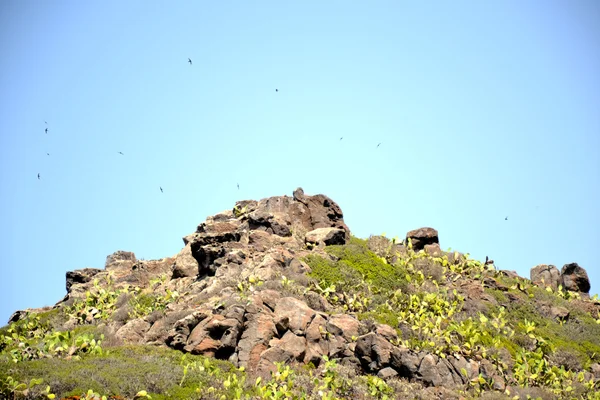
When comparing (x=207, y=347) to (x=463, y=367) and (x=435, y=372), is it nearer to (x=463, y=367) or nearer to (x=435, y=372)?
(x=435, y=372)

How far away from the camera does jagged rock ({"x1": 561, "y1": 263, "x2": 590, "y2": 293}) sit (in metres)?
39.9

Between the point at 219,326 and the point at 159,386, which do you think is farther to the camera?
the point at 219,326

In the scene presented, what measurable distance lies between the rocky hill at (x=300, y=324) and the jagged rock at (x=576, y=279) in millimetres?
2282

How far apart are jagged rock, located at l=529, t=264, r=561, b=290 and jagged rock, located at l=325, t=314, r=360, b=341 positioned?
2055 cm

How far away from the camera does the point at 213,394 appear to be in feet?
62.0

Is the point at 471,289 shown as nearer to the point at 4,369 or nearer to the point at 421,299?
the point at 421,299

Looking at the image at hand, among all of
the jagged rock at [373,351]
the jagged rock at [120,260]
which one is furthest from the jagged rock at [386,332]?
the jagged rock at [120,260]

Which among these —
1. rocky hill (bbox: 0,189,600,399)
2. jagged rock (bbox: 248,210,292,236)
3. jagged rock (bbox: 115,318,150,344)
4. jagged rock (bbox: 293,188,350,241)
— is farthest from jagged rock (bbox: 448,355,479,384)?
jagged rock (bbox: 293,188,350,241)

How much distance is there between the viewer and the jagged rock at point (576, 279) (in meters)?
39.9

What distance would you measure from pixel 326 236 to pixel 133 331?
517 inches

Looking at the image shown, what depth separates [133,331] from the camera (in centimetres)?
2508

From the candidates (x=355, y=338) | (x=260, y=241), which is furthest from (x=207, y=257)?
(x=355, y=338)

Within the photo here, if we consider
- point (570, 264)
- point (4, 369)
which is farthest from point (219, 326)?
point (570, 264)

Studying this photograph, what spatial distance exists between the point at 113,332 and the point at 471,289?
60.3ft
